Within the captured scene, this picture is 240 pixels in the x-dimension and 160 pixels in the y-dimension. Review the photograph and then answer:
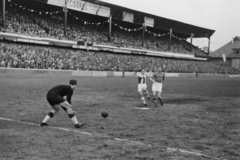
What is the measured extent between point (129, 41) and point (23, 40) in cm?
2833

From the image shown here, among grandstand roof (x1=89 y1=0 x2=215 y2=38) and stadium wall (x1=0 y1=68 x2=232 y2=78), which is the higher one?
grandstand roof (x1=89 y1=0 x2=215 y2=38)

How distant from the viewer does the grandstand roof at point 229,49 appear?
3888 inches

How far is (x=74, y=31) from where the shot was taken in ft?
185

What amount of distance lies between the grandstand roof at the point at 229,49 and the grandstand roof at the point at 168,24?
1457cm

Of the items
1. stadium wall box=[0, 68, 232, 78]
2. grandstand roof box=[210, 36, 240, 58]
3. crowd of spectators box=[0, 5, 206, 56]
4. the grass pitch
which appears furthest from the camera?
grandstand roof box=[210, 36, 240, 58]

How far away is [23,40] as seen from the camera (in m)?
44.3

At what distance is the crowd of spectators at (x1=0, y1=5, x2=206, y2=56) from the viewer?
47.0 m

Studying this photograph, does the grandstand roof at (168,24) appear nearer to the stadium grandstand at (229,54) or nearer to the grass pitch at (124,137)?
the stadium grandstand at (229,54)

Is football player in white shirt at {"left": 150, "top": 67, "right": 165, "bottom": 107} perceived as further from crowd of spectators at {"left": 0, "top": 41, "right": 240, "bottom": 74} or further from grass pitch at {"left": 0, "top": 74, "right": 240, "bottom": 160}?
crowd of spectators at {"left": 0, "top": 41, "right": 240, "bottom": 74}

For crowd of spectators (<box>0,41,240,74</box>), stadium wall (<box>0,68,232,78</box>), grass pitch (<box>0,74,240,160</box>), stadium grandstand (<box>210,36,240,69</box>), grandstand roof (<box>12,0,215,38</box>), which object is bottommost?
grass pitch (<box>0,74,240,160</box>)

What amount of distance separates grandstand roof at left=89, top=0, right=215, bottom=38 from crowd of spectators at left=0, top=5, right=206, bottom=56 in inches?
153

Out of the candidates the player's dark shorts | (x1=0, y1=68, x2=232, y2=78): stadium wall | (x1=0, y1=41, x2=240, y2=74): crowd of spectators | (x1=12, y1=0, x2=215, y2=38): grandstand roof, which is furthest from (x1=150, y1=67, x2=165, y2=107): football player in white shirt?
(x1=12, y1=0, x2=215, y2=38): grandstand roof

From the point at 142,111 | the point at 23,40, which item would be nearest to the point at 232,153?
the point at 142,111

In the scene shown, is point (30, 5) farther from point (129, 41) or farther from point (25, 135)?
point (25, 135)
